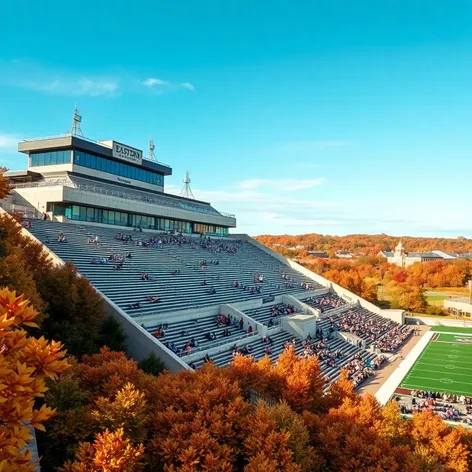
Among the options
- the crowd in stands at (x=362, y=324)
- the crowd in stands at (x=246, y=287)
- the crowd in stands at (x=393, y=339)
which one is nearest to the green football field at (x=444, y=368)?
the crowd in stands at (x=393, y=339)

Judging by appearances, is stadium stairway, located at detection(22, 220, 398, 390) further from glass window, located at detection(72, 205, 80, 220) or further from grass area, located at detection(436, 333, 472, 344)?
grass area, located at detection(436, 333, 472, 344)

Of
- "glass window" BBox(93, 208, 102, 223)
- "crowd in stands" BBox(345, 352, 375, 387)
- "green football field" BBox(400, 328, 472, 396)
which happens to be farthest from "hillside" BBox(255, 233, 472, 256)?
"crowd in stands" BBox(345, 352, 375, 387)

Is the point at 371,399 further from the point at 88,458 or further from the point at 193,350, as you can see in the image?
the point at 193,350

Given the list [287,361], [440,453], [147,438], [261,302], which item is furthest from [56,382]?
[261,302]

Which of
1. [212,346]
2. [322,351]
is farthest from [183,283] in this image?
[322,351]

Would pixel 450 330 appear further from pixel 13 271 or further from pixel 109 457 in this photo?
pixel 109 457

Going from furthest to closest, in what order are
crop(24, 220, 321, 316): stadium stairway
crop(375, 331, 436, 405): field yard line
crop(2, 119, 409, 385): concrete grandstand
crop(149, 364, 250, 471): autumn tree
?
crop(24, 220, 321, 316): stadium stairway < crop(2, 119, 409, 385): concrete grandstand < crop(375, 331, 436, 405): field yard line < crop(149, 364, 250, 471): autumn tree
